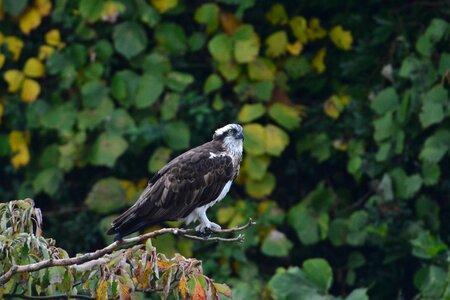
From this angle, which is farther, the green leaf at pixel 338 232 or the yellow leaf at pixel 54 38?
the yellow leaf at pixel 54 38

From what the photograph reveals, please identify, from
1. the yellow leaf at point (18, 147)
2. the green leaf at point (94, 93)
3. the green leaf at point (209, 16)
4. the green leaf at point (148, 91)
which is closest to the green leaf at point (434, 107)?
the green leaf at point (209, 16)

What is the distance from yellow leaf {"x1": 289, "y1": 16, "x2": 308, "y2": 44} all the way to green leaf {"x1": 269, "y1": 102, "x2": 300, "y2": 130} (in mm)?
597

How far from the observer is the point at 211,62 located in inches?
360

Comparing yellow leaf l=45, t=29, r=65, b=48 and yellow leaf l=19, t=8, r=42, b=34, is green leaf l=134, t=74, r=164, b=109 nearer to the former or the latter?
yellow leaf l=45, t=29, r=65, b=48

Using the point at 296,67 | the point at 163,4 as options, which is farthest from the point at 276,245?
the point at 163,4

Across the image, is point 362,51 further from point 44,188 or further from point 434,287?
point 44,188

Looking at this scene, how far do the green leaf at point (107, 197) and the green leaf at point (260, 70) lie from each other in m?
1.36

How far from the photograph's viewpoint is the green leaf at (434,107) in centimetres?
813

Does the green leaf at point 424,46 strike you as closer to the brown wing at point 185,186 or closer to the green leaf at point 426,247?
the green leaf at point 426,247

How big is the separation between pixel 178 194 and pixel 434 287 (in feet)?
7.16

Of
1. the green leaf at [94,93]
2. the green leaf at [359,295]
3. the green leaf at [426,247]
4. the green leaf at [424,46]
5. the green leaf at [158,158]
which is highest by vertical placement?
the green leaf at [424,46]

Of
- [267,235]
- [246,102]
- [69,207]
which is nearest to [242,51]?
[246,102]

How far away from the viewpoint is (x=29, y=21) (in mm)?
9195

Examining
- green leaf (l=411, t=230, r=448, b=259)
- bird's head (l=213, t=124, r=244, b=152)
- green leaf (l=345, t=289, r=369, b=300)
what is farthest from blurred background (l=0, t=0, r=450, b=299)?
bird's head (l=213, t=124, r=244, b=152)
